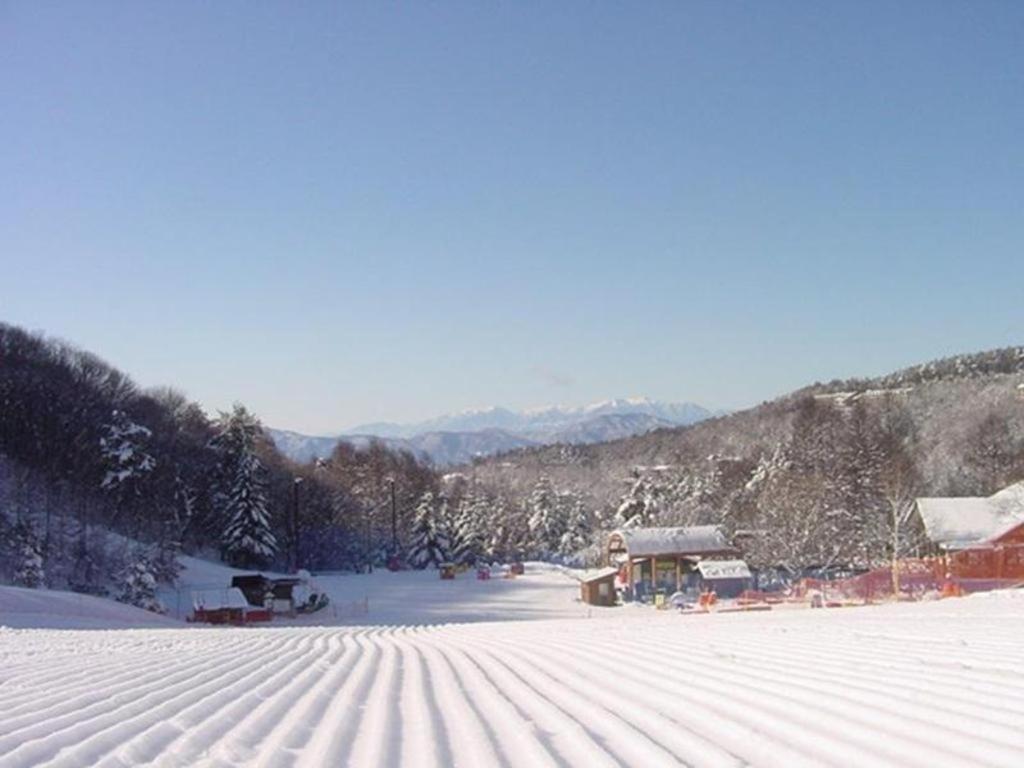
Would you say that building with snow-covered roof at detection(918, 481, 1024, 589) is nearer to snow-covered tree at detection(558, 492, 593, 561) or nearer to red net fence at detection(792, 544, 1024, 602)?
red net fence at detection(792, 544, 1024, 602)

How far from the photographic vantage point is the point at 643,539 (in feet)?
174

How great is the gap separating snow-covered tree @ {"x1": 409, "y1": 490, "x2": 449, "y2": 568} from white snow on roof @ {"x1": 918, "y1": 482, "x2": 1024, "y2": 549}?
3734 cm

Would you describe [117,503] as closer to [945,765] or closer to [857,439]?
[857,439]

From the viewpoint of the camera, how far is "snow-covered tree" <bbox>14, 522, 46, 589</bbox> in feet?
143

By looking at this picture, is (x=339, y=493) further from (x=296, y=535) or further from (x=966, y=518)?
(x=966, y=518)

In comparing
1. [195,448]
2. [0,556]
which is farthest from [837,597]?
[195,448]

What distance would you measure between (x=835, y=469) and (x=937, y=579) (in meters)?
23.5

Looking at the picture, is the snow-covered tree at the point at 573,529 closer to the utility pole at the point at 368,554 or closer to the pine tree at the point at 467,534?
the pine tree at the point at 467,534

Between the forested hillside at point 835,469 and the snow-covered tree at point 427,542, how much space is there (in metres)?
14.0

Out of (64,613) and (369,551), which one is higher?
(369,551)

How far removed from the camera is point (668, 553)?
172ft

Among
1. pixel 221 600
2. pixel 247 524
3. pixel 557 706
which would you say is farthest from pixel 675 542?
pixel 557 706

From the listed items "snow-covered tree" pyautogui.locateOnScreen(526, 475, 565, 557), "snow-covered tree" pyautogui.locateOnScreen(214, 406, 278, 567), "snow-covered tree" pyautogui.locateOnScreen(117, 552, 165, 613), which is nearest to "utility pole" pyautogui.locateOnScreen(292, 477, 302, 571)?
"snow-covered tree" pyautogui.locateOnScreen(214, 406, 278, 567)

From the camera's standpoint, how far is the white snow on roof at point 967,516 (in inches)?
2028
